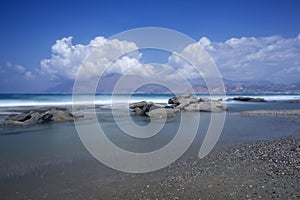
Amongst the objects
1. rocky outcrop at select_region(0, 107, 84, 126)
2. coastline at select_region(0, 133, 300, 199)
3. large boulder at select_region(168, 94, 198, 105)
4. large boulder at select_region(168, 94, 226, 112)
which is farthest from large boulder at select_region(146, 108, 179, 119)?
coastline at select_region(0, 133, 300, 199)

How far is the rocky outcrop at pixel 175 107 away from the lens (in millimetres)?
24719

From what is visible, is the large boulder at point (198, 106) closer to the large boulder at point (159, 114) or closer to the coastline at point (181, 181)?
the large boulder at point (159, 114)

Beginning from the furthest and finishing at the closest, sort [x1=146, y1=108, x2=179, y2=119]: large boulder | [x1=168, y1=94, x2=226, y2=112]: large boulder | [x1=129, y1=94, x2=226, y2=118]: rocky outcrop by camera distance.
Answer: [x1=168, y1=94, x2=226, y2=112]: large boulder
[x1=129, y1=94, x2=226, y2=118]: rocky outcrop
[x1=146, y1=108, x2=179, y2=119]: large boulder

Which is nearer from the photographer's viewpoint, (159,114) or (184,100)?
(159,114)

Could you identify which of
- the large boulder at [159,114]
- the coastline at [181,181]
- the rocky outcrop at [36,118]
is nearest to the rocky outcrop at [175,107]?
the large boulder at [159,114]

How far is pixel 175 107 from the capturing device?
3450 centimetres

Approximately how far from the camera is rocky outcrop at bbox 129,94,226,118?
2472cm

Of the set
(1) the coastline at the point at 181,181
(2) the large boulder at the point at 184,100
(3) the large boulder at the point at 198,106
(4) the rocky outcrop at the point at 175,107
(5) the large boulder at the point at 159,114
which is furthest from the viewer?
(2) the large boulder at the point at 184,100

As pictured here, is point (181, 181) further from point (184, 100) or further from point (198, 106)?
point (184, 100)

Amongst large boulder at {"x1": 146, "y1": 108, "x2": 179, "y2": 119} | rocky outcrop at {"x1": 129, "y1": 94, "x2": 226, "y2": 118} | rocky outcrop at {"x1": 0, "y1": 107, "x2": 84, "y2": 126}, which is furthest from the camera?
rocky outcrop at {"x1": 129, "y1": 94, "x2": 226, "y2": 118}

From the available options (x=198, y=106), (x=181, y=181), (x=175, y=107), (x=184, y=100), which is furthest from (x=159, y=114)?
(x=181, y=181)

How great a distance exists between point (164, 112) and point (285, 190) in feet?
60.9

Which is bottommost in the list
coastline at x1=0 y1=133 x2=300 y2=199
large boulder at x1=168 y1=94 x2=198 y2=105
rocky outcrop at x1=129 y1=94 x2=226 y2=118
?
coastline at x1=0 y1=133 x2=300 y2=199

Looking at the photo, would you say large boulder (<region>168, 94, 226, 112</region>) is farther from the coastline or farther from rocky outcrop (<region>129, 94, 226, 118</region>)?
the coastline
